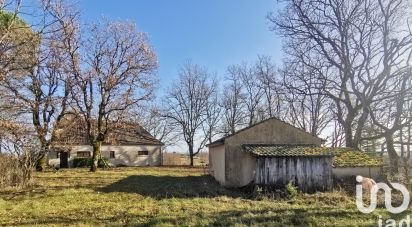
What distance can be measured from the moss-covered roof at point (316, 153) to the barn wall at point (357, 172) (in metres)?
0.25

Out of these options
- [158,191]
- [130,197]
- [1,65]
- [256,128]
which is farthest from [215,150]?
[1,65]

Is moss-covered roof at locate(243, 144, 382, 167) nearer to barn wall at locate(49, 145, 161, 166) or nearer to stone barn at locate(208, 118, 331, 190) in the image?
stone barn at locate(208, 118, 331, 190)

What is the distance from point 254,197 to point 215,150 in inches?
348

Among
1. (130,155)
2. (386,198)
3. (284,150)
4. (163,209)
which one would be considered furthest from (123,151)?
(386,198)

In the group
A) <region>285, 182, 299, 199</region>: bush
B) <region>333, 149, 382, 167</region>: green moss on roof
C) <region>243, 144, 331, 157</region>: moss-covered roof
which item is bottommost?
<region>285, 182, 299, 199</region>: bush

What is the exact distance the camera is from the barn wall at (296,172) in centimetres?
1883

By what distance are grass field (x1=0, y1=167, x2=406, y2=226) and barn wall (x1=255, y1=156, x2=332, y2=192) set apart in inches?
71.8

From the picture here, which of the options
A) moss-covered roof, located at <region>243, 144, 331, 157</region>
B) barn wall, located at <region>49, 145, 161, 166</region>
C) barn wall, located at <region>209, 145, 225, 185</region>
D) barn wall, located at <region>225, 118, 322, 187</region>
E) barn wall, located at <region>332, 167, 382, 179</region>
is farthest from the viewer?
barn wall, located at <region>49, 145, 161, 166</region>

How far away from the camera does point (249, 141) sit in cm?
2112

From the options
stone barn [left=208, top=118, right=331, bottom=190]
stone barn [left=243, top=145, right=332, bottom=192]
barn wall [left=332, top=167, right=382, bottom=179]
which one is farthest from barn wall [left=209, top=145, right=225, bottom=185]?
barn wall [left=332, top=167, right=382, bottom=179]

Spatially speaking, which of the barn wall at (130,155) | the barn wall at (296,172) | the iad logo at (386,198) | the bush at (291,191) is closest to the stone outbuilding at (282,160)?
the barn wall at (296,172)

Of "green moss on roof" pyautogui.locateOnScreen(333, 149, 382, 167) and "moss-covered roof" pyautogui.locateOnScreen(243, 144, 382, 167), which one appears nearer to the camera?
"moss-covered roof" pyautogui.locateOnScreen(243, 144, 382, 167)

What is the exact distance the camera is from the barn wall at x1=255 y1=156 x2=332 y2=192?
61.8ft

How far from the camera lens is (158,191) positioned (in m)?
17.9
